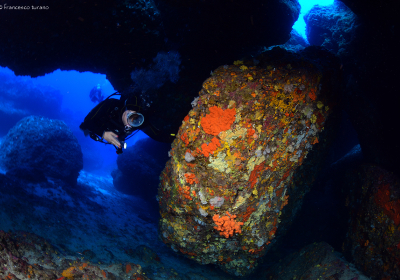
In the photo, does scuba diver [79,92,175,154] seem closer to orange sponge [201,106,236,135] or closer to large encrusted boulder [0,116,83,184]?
orange sponge [201,106,236,135]

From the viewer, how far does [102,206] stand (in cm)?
621

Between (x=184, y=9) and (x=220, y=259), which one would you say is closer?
(x=220, y=259)

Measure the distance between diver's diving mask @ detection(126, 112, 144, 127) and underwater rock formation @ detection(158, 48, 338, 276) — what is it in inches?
Result: 43.6

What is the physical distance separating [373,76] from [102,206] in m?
8.05

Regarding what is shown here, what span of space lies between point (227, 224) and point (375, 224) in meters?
2.22

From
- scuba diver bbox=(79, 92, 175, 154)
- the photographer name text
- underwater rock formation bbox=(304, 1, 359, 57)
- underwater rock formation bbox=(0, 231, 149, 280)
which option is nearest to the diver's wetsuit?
scuba diver bbox=(79, 92, 175, 154)

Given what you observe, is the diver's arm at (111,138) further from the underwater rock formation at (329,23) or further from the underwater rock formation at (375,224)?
the underwater rock formation at (329,23)

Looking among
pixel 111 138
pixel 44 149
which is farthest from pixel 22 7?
pixel 44 149

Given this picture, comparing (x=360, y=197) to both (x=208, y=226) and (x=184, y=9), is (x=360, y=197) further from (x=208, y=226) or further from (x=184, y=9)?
(x=184, y=9)

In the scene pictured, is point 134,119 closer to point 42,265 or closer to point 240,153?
point 240,153

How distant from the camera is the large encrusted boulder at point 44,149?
7.32m

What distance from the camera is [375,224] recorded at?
2.61m

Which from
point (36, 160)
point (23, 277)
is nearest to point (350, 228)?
point (23, 277)

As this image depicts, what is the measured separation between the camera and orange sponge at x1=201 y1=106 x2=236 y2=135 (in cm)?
198
